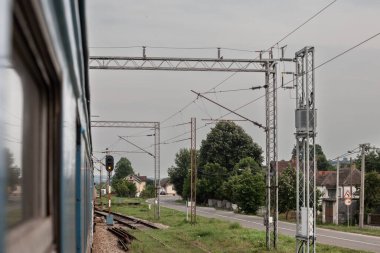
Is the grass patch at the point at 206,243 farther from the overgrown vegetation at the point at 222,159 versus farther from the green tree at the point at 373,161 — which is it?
the green tree at the point at 373,161

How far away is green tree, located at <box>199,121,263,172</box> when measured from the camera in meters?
90.2

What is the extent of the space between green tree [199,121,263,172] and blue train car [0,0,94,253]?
3448 inches

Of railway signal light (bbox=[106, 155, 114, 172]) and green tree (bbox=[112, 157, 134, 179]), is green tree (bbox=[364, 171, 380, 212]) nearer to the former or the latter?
railway signal light (bbox=[106, 155, 114, 172])

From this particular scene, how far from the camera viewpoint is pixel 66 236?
2.53 metres

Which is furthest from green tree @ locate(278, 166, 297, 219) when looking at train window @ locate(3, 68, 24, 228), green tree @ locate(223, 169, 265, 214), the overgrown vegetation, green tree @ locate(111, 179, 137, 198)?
train window @ locate(3, 68, 24, 228)

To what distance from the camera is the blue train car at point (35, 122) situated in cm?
133

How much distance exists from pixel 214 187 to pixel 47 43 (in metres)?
86.1

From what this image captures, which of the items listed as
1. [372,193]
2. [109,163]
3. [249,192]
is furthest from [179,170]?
[109,163]

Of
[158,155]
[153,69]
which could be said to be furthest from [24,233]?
[158,155]

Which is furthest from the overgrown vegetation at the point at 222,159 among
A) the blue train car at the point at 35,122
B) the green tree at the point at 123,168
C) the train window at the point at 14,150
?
the train window at the point at 14,150

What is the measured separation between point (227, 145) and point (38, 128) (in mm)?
88430

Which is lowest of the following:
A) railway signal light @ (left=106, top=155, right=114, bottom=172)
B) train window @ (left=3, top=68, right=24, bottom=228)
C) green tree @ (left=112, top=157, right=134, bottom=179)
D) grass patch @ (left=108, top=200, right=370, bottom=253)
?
green tree @ (left=112, top=157, right=134, bottom=179)

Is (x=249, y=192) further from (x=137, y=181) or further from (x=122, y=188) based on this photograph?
(x=137, y=181)

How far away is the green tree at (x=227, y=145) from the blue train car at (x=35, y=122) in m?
87.6
